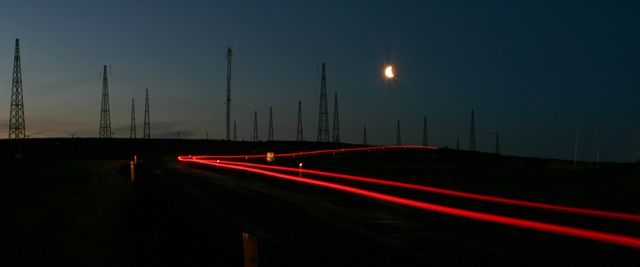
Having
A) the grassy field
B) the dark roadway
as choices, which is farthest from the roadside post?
the grassy field

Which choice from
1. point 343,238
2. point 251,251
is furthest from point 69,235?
point 251,251

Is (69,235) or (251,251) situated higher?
(251,251)

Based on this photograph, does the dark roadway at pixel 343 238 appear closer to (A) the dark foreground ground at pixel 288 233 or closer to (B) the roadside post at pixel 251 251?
(A) the dark foreground ground at pixel 288 233

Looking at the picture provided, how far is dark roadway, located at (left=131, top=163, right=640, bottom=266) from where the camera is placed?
7707 mm

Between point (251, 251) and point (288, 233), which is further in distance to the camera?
point (288, 233)

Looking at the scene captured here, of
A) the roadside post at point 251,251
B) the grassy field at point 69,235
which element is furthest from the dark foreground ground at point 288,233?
the roadside post at point 251,251

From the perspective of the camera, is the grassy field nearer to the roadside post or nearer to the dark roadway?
the dark roadway

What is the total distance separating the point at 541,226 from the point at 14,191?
23.5 m

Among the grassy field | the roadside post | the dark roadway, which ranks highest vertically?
the roadside post

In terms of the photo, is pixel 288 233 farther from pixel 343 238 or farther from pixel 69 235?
pixel 69 235

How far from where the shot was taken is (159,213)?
13.7 meters

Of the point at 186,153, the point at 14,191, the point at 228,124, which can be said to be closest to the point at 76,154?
the point at 186,153

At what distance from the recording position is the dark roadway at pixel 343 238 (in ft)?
25.3

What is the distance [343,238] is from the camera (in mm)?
9633
